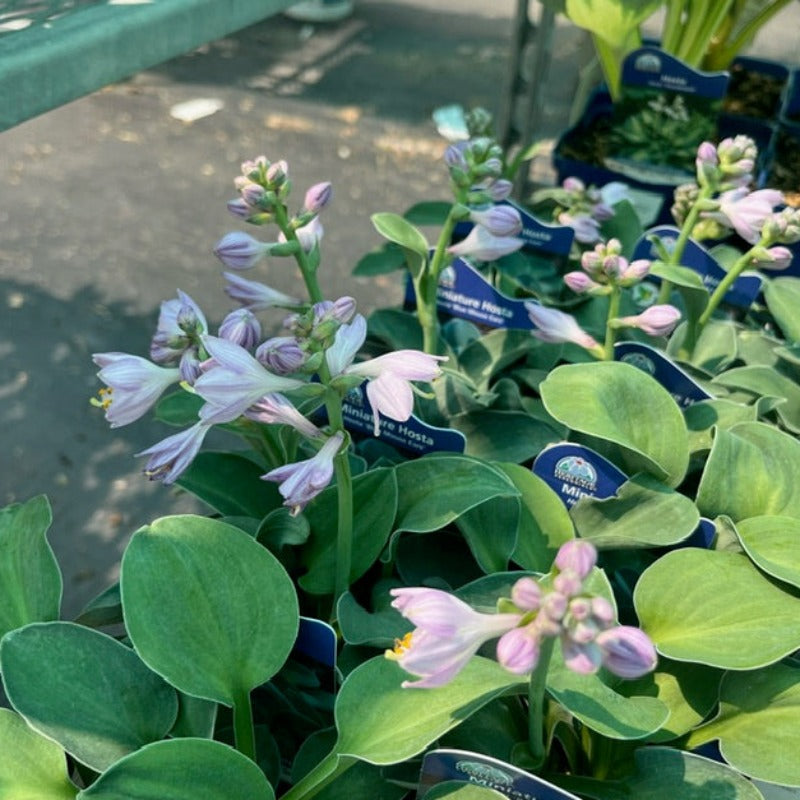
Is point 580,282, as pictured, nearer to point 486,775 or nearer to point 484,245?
point 484,245

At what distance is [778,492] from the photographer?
820mm

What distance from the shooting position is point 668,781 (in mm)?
662

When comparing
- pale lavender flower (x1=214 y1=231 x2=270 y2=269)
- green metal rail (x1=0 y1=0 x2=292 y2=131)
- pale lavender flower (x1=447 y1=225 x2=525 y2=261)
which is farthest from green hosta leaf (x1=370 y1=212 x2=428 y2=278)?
green metal rail (x1=0 y1=0 x2=292 y2=131)

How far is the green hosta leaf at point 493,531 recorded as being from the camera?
2.57 feet

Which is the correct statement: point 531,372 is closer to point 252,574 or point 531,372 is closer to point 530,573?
point 530,573

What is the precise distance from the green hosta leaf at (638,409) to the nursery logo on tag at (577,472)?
0.04 metres

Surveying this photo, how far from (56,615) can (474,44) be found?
3.56 m

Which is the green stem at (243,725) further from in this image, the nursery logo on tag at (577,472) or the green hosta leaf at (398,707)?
the nursery logo on tag at (577,472)

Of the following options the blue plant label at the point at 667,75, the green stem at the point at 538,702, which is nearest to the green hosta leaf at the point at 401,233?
the green stem at the point at 538,702

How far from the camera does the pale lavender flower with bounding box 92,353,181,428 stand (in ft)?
2.26

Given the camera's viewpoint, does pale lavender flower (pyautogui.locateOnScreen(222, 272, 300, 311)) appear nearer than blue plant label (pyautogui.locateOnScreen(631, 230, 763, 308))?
Yes

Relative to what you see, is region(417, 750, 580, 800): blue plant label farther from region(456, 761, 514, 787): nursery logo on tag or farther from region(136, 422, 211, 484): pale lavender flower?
region(136, 422, 211, 484): pale lavender flower

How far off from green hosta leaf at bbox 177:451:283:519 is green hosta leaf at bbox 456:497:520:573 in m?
0.19

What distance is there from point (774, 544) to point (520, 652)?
14.3 inches
